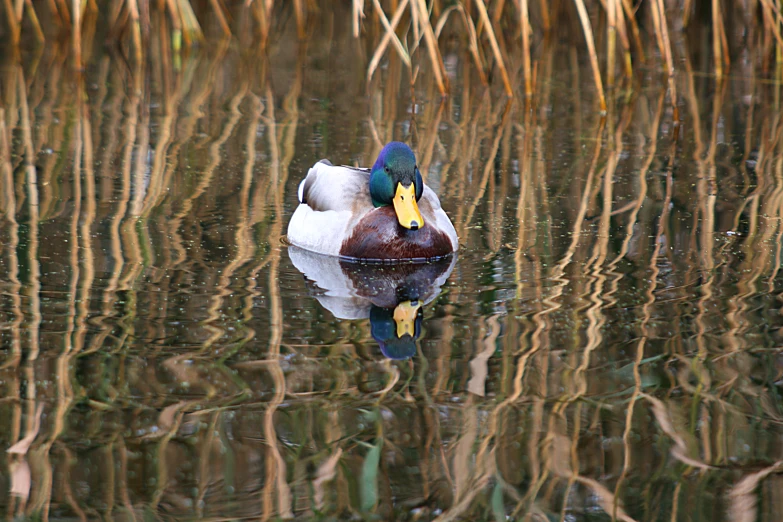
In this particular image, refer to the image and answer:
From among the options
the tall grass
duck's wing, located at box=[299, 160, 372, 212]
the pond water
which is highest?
the tall grass

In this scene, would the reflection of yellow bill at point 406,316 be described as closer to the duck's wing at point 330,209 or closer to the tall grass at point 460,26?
the duck's wing at point 330,209

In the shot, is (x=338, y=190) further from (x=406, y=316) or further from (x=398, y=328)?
(x=398, y=328)

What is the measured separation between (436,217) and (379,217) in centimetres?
29

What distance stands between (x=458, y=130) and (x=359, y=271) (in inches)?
124

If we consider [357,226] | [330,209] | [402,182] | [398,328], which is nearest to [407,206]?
[402,182]

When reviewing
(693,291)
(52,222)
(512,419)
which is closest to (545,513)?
(512,419)

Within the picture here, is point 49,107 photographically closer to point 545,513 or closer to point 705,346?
point 705,346

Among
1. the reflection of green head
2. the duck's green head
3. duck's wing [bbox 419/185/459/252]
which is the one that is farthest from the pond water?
the duck's green head

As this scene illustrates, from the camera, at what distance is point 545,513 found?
11.1ft

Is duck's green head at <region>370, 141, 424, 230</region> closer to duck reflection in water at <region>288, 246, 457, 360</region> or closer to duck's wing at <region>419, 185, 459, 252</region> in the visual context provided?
duck's wing at <region>419, 185, 459, 252</region>

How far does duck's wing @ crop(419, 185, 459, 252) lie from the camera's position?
231 inches

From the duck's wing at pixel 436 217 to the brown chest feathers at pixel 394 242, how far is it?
0.04m

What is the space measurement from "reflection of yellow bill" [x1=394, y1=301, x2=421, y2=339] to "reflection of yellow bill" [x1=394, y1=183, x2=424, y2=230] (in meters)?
Result: 0.64

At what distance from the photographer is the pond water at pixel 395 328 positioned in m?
3.52
